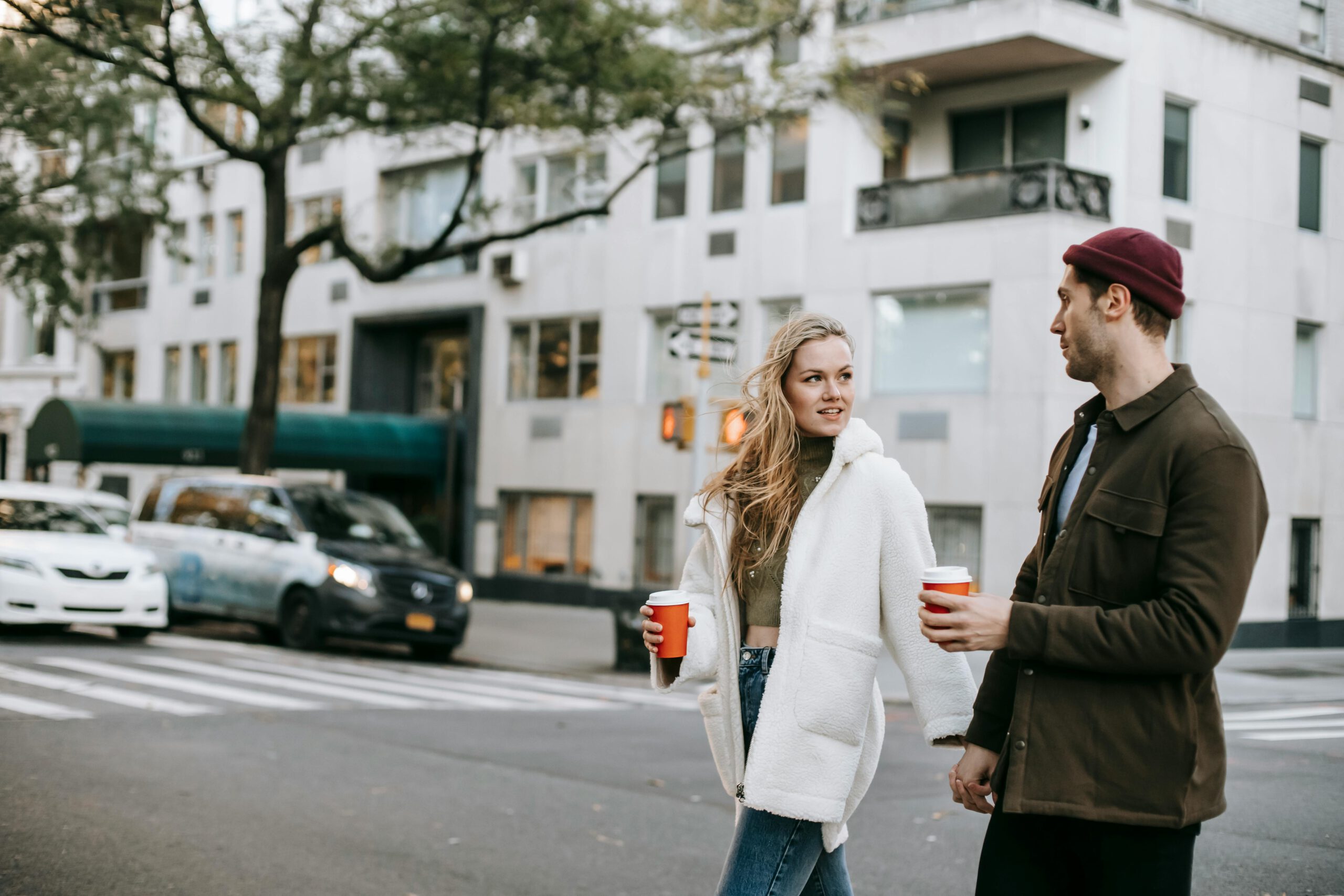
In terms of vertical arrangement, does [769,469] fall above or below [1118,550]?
above

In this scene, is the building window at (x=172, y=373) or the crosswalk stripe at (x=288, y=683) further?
the building window at (x=172, y=373)

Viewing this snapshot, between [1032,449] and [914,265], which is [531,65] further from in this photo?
[1032,449]

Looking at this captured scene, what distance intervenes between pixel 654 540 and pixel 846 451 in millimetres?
22572

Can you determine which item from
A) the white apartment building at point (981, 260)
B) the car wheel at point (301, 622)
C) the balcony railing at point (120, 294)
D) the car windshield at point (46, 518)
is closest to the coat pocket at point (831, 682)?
the car wheel at point (301, 622)

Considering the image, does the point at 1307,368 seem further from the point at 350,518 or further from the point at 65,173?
the point at 65,173

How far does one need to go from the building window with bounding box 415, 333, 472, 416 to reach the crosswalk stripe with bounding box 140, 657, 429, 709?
16412 millimetres

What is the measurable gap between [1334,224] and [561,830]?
1984 centimetres

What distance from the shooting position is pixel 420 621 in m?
16.3

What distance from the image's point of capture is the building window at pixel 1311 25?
679 inches

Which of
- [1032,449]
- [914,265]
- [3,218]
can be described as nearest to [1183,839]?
[1032,449]

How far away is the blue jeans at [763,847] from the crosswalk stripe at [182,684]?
8.49 m

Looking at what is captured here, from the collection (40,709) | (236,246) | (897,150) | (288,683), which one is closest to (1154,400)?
(40,709)

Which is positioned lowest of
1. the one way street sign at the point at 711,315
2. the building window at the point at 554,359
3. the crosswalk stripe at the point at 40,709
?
the crosswalk stripe at the point at 40,709

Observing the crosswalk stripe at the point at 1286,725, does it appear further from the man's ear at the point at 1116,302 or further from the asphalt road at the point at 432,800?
the man's ear at the point at 1116,302
